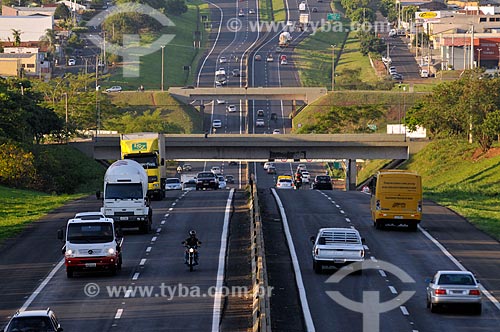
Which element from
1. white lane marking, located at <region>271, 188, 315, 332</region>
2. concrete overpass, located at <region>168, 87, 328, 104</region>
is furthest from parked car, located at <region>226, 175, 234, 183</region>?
white lane marking, located at <region>271, 188, 315, 332</region>

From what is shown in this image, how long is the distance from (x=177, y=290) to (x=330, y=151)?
80.1 metres

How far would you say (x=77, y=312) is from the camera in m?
38.8

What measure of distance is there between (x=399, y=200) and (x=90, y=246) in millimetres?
20035

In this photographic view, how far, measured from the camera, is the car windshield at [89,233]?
4522 cm

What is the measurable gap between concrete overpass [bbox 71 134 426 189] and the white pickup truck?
72665 millimetres

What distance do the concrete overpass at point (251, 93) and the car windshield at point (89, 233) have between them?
4726 inches

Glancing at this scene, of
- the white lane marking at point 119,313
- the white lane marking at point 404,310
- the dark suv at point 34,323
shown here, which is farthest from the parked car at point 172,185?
the dark suv at point 34,323

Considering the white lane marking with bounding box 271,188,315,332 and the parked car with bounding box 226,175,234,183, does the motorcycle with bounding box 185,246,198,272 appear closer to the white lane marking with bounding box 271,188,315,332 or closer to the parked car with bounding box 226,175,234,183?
the white lane marking with bounding box 271,188,315,332

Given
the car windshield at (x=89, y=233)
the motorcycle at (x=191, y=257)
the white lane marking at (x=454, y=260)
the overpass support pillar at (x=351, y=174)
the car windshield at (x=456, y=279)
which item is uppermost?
the car windshield at (x=89, y=233)

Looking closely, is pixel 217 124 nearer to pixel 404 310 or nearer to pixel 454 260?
pixel 454 260

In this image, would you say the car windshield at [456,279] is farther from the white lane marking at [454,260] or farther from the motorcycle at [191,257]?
the motorcycle at [191,257]

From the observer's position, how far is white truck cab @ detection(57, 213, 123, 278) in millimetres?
44906

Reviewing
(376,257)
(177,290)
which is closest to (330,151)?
(376,257)

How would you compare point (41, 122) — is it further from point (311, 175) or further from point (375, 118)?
point (375, 118)
